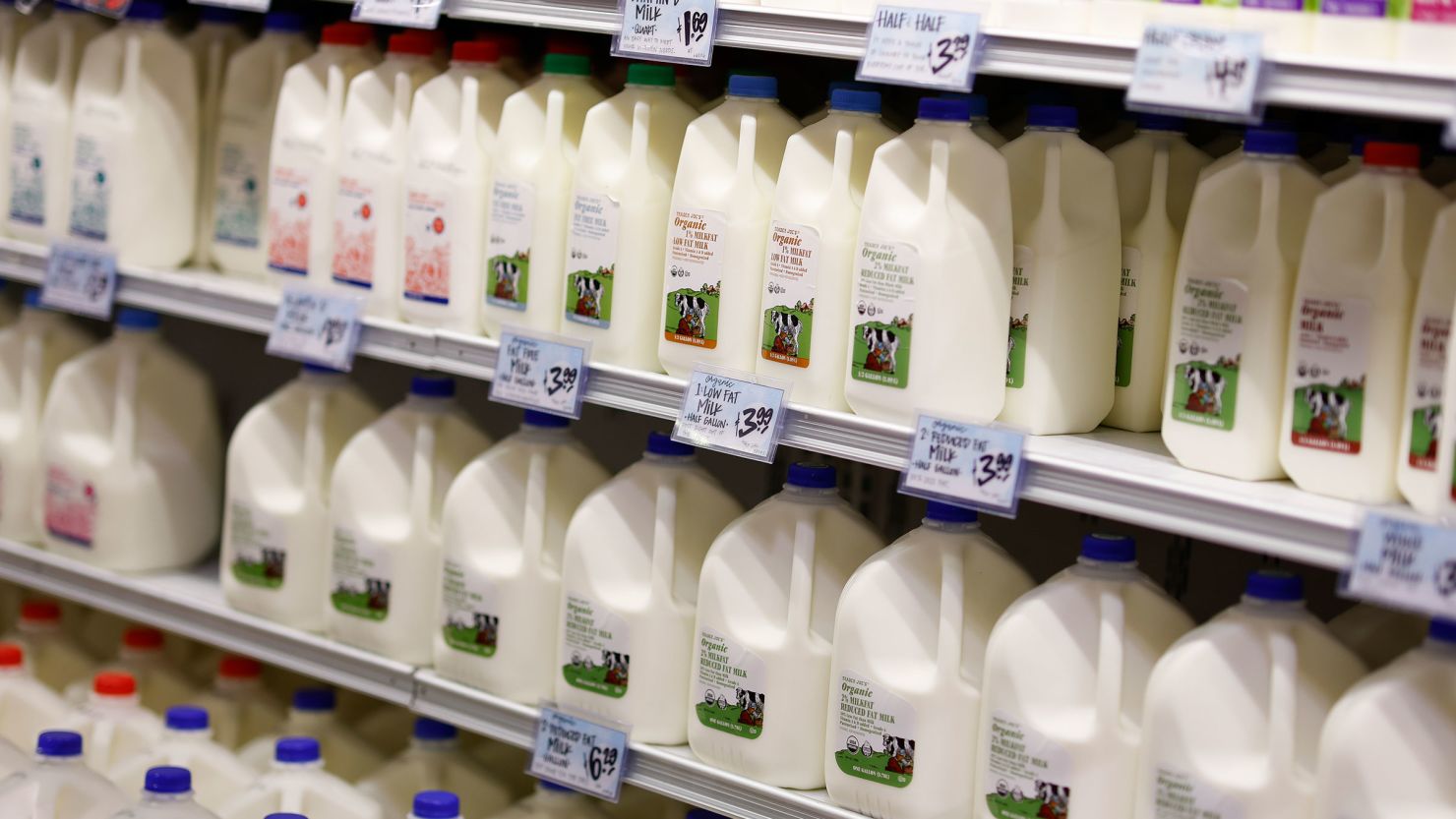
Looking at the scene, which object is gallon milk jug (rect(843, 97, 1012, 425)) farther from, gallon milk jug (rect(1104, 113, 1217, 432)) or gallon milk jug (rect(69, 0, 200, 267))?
gallon milk jug (rect(69, 0, 200, 267))

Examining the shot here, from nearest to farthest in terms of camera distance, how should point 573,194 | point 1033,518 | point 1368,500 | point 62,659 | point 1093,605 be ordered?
point 1368,500
point 1093,605
point 573,194
point 1033,518
point 62,659

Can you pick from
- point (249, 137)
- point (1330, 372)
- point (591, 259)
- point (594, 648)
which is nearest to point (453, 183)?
point (591, 259)

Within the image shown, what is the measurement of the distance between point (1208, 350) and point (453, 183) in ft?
3.45

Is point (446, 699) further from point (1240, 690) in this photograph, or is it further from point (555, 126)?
point (1240, 690)

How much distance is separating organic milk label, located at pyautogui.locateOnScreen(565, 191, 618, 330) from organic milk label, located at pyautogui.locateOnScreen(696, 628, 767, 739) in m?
0.44

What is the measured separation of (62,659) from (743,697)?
152 centimetres

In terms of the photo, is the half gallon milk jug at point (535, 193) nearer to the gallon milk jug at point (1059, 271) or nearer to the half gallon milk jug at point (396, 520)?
the half gallon milk jug at point (396, 520)

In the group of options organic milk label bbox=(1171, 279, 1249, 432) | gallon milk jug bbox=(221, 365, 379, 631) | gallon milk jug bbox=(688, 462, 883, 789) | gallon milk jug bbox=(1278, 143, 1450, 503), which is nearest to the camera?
gallon milk jug bbox=(1278, 143, 1450, 503)

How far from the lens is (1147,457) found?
175cm

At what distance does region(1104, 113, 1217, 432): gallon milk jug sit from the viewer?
1854mm

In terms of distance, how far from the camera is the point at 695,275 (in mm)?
1971

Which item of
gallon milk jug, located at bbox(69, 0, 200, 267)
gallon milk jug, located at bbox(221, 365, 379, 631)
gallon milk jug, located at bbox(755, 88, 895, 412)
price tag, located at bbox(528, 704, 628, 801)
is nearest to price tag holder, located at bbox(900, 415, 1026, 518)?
gallon milk jug, located at bbox(755, 88, 895, 412)

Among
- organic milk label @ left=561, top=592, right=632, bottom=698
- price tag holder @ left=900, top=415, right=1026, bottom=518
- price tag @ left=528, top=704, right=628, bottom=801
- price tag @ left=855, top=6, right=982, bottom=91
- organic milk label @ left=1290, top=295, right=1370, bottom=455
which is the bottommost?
price tag @ left=528, top=704, right=628, bottom=801

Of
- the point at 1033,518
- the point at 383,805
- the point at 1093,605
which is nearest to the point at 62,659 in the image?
the point at 383,805
